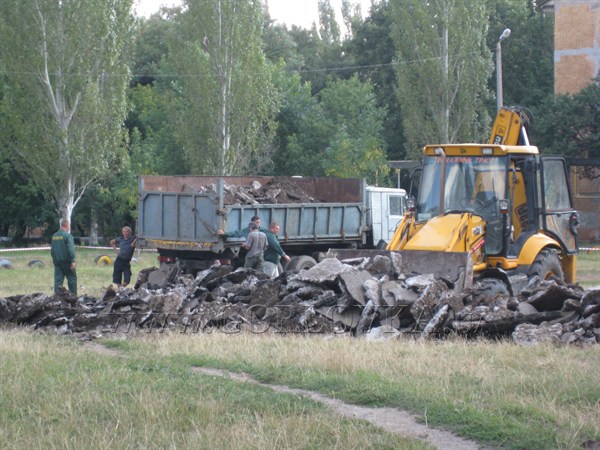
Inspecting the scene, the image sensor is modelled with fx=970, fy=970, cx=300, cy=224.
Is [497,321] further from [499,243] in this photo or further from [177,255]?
[177,255]

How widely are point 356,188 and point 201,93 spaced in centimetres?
1879

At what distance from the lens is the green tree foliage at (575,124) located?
41.3 metres

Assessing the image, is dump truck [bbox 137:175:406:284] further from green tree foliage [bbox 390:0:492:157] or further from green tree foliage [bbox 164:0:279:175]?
green tree foliage [bbox 390:0:492:157]

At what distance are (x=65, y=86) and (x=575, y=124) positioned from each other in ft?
70.1

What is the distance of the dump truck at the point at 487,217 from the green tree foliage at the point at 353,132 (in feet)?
91.9

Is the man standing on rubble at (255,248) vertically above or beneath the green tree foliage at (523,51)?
beneath

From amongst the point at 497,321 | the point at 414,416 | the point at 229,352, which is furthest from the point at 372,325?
the point at 414,416

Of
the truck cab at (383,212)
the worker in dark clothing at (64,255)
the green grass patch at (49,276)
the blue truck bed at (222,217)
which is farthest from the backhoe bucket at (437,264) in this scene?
the truck cab at (383,212)

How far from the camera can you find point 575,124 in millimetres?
41562

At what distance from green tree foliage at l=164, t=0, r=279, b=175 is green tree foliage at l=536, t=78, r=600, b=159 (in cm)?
1266

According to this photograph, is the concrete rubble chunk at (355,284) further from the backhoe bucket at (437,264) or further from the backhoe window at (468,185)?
the backhoe window at (468,185)

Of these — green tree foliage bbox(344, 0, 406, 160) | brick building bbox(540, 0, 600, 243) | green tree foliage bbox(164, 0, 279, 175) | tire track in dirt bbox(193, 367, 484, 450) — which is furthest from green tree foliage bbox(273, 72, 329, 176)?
tire track in dirt bbox(193, 367, 484, 450)

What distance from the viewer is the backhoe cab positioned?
15.7 m

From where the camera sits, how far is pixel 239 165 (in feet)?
145
